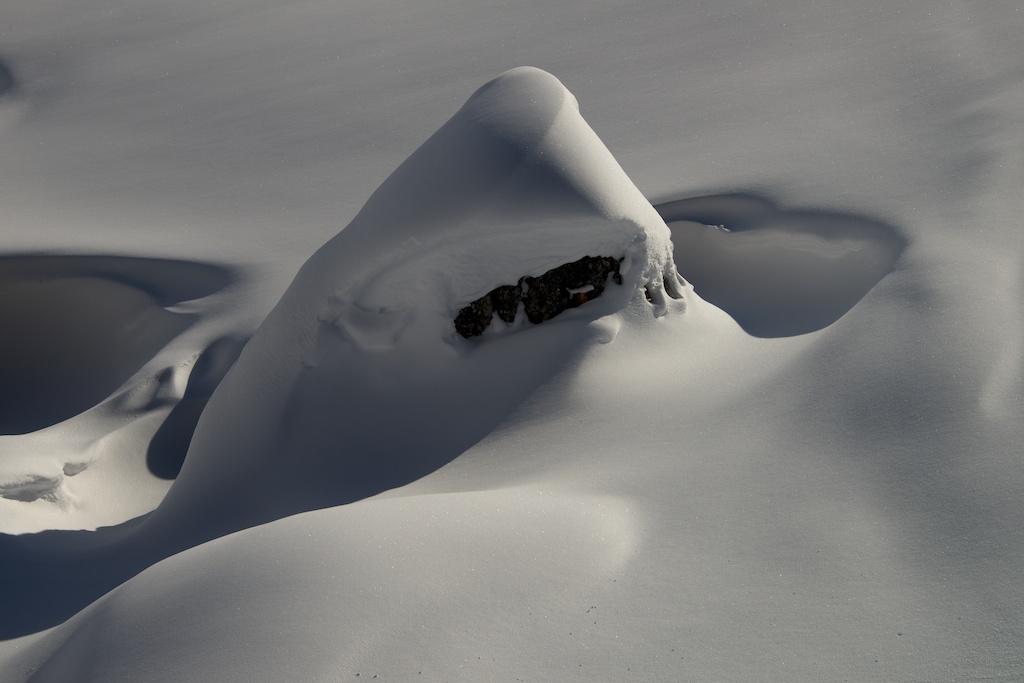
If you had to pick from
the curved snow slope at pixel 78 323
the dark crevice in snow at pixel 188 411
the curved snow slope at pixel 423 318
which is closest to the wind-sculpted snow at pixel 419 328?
the curved snow slope at pixel 423 318

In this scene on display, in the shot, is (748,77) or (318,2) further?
(318,2)

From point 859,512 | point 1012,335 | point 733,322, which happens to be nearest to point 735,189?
point 733,322

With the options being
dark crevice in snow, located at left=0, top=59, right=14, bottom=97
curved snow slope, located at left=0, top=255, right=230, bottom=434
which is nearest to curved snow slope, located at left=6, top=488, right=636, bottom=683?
curved snow slope, located at left=0, top=255, right=230, bottom=434

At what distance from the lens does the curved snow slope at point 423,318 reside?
3564 mm

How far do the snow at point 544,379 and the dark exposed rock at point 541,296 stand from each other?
0.14ft

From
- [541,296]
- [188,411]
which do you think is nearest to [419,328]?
[541,296]

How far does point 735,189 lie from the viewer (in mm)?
5156

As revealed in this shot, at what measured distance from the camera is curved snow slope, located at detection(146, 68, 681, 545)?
3564mm

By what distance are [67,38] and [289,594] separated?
767cm

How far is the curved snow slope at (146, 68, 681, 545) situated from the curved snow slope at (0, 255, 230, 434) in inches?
55.2

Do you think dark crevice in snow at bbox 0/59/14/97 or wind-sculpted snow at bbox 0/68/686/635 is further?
dark crevice in snow at bbox 0/59/14/97

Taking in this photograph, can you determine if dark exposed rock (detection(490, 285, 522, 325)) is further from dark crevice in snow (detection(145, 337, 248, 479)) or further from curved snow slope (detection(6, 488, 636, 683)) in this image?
dark crevice in snow (detection(145, 337, 248, 479))

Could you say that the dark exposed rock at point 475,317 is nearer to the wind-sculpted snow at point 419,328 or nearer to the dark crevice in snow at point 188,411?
the wind-sculpted snow at point 419,328

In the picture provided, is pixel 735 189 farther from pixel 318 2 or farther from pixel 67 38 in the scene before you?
pixel 67 38
